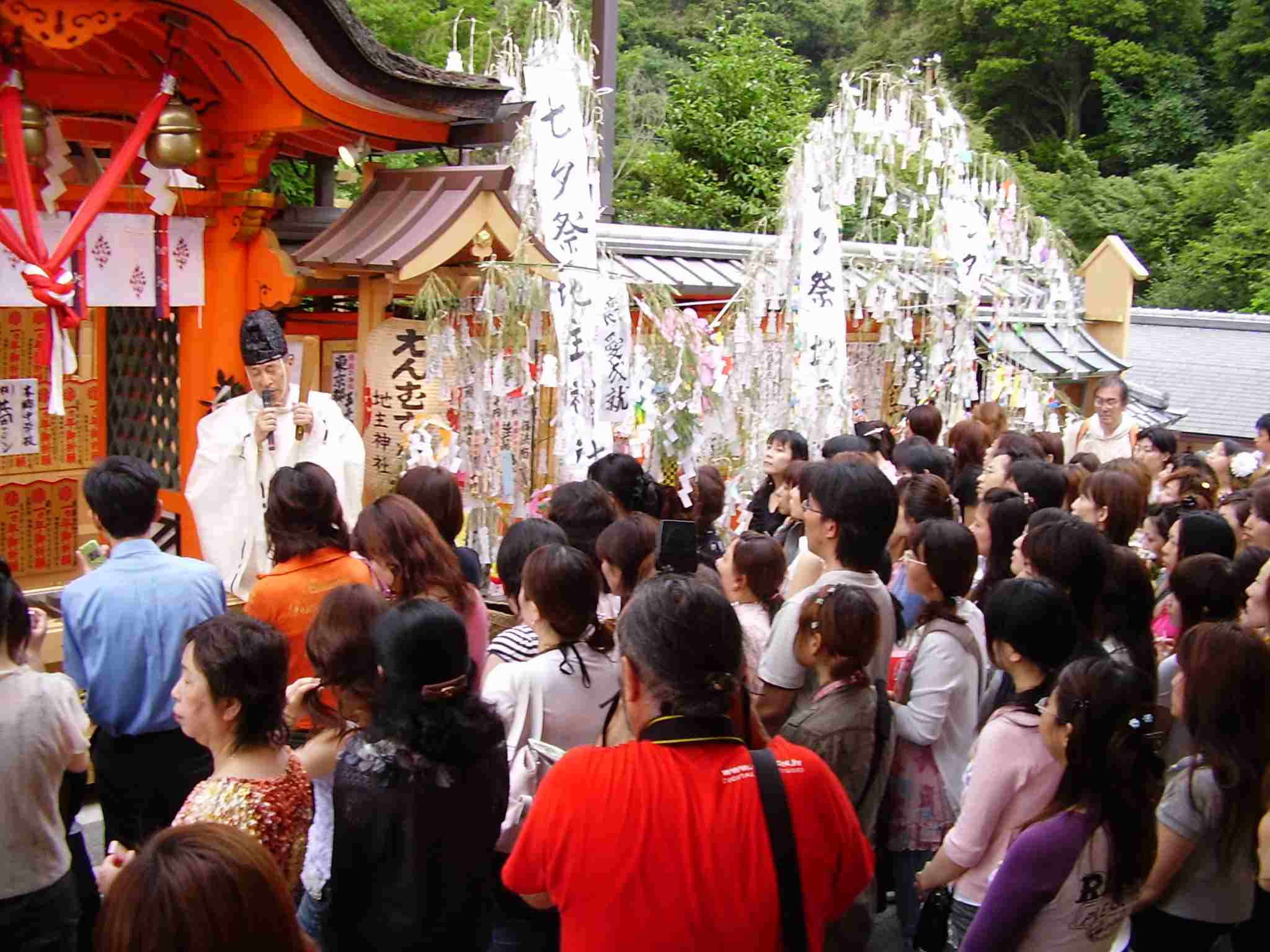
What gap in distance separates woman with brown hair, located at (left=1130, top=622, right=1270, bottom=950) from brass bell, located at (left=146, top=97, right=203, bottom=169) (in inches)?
200

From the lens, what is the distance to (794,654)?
12.8 feet

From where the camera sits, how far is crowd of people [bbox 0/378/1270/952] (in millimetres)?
2379

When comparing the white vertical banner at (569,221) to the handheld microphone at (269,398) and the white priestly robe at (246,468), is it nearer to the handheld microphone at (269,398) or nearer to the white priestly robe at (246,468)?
the white priestly robe at (246,468)

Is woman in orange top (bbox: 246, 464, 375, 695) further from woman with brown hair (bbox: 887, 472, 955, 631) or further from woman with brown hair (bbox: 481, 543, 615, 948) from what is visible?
woman with brown hair (bbox: 887, 472, 955, 631)

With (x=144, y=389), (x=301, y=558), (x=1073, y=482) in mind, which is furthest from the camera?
(x=144, y=389)

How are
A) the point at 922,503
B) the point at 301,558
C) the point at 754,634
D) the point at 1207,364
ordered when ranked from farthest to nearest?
1. the point at 1207,364
2. the point at 922,503
3. the point at 754,634
4. the point at 301,558

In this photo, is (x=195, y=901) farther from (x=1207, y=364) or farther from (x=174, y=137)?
(x=1207, y=364)

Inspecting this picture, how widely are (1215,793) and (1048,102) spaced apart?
108ft

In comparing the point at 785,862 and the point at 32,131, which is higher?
the point at 32,131

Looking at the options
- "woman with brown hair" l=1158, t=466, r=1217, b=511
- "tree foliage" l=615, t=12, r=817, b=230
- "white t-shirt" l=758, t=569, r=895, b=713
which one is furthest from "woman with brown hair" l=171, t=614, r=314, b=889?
"tree foliage" l=615, t=12, r=817, b=230

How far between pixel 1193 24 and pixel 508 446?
3019 cm

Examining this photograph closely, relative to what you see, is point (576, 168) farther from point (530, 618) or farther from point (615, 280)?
point (530, 618)

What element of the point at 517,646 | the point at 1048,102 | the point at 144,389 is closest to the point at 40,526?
the point at 144,389

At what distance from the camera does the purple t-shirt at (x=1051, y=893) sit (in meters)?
2.93
